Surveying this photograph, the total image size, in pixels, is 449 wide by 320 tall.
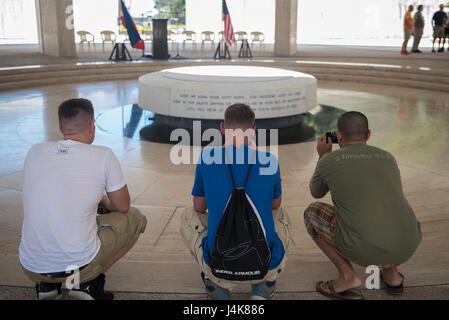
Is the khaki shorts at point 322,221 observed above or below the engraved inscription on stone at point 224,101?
below

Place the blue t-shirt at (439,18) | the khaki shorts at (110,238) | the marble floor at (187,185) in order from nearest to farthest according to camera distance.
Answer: the khaki shorts at (110,238) → the marble floor at (187,185) → the blue t-shirt at (439,18)

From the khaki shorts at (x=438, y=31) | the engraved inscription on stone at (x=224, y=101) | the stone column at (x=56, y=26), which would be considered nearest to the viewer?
the engraved inscription on stone at (x=224, y=101)

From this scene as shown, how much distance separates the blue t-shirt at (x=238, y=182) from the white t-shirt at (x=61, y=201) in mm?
521

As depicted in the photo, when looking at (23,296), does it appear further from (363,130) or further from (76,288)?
(363,130)

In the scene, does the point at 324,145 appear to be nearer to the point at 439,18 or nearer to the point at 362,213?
the point at 362,213

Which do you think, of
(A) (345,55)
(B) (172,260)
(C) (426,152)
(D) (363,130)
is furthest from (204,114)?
(A) (345,55)

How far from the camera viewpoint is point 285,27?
717 inches

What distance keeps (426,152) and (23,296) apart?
5.48 m

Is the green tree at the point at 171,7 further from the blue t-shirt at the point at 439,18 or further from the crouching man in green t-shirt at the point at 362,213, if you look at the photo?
the crouching man in green t-shirt at the point at 362,213

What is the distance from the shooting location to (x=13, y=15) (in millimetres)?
21797

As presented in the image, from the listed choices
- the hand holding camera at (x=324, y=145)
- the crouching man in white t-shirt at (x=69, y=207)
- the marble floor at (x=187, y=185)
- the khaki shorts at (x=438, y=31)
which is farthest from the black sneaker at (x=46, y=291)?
the khaki shorts at (x=438, y=31)

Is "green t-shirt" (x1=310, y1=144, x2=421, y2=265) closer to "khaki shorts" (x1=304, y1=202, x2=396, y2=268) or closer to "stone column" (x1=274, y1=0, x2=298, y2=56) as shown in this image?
"khaki shorts" (x1=304, y1=202, x2=396, y2=268)

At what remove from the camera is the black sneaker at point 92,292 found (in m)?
2.72

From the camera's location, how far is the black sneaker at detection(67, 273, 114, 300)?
2721 millimetres
